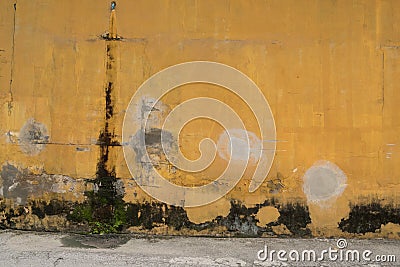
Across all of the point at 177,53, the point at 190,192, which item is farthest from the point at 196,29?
the point at 190,192

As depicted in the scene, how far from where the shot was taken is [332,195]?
14.6 feet

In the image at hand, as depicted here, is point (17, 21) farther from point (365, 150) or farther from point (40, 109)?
point (365, 150)

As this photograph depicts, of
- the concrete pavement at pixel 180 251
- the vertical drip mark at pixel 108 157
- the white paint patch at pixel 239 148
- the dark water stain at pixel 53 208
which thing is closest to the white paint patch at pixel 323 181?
the concrete pavement at pixel 180 251

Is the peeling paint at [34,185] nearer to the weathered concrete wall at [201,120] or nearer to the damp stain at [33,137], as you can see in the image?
the weathered concrete wall at [201,120]

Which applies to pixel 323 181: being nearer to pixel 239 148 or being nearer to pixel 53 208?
pixel 239 148

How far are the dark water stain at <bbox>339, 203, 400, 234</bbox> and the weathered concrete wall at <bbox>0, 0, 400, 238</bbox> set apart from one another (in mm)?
10

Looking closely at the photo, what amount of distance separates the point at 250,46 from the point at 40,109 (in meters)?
2.27
